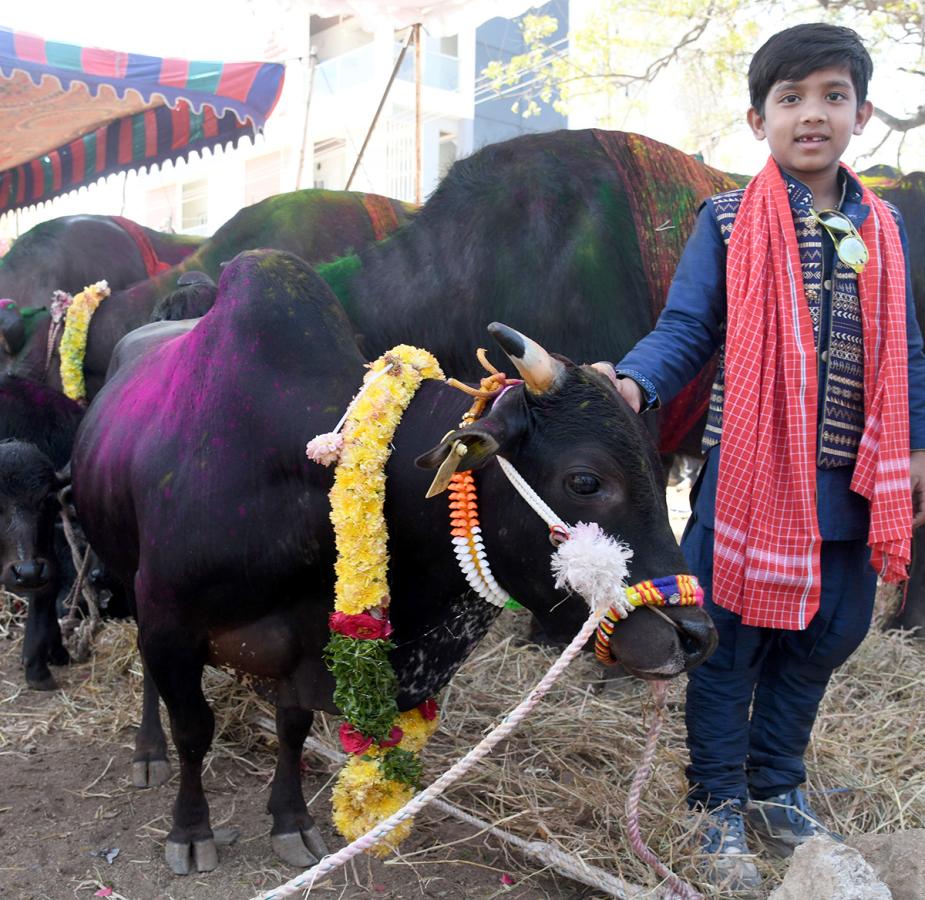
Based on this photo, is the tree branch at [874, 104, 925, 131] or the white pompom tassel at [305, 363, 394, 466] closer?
the white pompom tassel at [305, 363, 394, 466]

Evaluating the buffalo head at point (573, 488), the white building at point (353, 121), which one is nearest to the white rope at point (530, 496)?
the buffalo head at point (573, 488)

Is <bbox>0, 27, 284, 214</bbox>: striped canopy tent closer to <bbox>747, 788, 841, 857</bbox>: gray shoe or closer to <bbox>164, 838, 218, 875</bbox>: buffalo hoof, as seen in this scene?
<bbox>164, 838, 218, 875</bbox>: buffalo hoof

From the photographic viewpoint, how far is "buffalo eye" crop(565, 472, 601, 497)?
224cm

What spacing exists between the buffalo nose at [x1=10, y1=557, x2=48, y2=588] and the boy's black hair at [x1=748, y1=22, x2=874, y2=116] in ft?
10.0

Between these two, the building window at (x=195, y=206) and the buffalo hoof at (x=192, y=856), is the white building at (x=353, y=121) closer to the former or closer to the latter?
the building window at (x=195, y=206)

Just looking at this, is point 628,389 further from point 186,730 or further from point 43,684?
point 43,684

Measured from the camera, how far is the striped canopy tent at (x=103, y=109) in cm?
734

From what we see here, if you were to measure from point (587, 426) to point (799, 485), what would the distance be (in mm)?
702

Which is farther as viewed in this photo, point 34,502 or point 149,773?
point 34,502

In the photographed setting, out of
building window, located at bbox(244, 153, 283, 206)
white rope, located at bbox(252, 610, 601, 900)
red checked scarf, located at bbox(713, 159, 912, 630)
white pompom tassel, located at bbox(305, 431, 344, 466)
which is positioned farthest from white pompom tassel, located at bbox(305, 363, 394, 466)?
building window, located at bbox(244, 153, 283, 206)

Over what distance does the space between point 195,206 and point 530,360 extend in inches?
924

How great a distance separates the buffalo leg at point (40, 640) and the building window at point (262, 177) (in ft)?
58.1

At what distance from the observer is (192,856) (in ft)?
9.52

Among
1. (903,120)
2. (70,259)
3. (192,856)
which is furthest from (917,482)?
(903,120)
